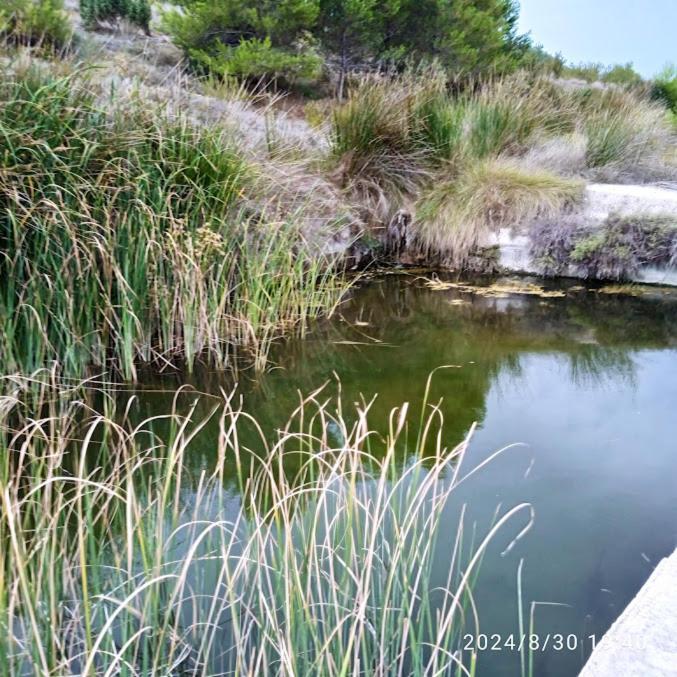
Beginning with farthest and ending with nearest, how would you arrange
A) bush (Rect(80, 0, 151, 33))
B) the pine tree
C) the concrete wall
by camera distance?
1. bush (Rect(80, 0, 151, 33))
2. the pine tree
3. the concrete wall

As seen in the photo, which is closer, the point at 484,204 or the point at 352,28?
the point at 484,204

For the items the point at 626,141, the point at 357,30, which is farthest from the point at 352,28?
the point at 626,141

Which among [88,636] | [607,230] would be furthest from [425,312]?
[88,636]

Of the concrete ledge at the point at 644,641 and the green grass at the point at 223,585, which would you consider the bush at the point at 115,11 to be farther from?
the concrete ledge at the point at 644,641

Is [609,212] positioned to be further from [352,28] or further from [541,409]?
[352,28]

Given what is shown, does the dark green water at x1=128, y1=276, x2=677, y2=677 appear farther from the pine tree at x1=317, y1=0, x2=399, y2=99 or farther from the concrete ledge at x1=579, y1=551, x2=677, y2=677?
the pine tree at x1=317, y1=0, x2=399, y2=99

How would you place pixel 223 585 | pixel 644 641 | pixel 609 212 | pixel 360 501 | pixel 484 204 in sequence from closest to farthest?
pixel 644 641
pixel 223 585
pixel 360 501
pixel 609 212
pixel 484 204

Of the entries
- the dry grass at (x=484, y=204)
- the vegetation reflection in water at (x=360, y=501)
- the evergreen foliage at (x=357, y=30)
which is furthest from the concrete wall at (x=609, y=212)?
the evergreen foliage at (x=357, y=30)

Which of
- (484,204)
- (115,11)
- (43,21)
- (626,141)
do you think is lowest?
(484,204)

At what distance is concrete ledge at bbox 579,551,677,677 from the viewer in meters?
1.21

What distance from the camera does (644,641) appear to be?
128cm

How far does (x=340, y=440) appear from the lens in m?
2.57

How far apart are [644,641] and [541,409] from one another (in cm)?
169
